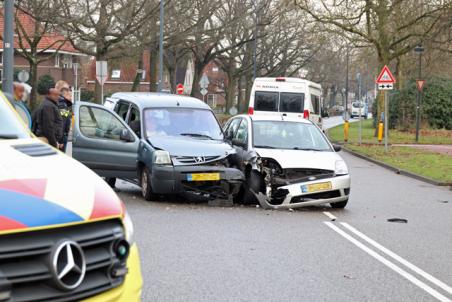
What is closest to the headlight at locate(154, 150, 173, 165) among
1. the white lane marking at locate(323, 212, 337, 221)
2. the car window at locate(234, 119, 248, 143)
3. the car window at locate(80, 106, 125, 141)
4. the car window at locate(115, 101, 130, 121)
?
the car window at locate(80, 106, 125, 141)

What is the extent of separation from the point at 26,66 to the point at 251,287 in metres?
62.1

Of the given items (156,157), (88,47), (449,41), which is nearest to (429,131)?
(449,41)

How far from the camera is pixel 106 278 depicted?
3.35 meters

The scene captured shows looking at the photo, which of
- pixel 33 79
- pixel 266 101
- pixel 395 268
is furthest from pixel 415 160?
pixel 33 79

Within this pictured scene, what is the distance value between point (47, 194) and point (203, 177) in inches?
325

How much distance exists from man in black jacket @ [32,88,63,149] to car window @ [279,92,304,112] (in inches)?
689

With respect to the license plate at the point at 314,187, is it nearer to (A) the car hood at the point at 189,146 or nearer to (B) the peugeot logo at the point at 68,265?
(A) the car hood at the point at 189,146

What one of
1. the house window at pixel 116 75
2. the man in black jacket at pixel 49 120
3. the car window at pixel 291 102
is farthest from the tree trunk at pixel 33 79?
the house window at pixel 116 75

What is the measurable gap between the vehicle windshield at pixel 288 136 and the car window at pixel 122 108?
2.65 metres

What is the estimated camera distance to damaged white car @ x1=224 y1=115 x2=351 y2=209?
38.0 feet

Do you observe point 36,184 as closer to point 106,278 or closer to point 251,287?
point 106,278

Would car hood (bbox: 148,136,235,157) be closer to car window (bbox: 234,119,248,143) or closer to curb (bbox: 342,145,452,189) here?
car window (bbox: 234,119,248,143)

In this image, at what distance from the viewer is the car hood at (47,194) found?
10.3 feet

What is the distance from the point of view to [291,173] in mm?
11664
